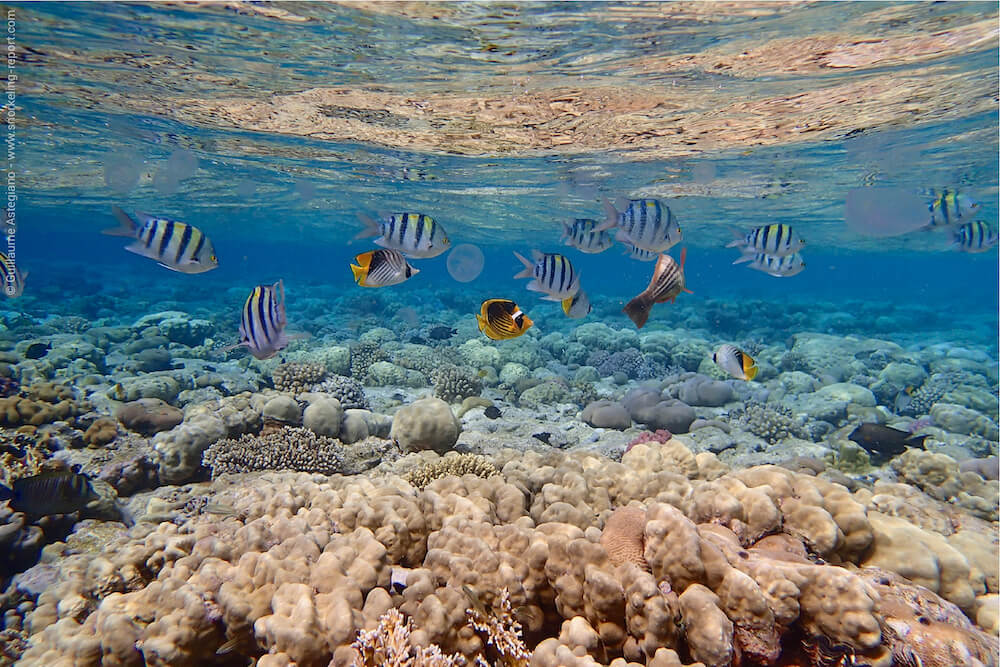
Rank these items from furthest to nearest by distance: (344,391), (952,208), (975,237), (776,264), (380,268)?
(344,391), (776,264), (975,237), (952,208), (380,268)

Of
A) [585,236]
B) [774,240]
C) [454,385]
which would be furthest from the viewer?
[454,385]

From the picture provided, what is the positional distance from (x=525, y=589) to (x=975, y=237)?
1047 centimetres

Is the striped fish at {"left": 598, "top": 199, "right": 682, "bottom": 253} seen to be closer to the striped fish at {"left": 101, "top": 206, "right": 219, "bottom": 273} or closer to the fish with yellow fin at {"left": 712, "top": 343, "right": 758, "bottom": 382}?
the fish with yellow fin at {"left": 712, "top": 343, "right": 758, "bottom": 382}

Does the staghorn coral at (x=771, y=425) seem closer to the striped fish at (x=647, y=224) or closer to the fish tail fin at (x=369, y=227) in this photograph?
the striped fish at (x=647, y=224)

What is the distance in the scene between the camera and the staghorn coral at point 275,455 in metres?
6.68

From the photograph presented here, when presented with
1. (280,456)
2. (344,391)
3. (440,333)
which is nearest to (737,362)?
(280,456)

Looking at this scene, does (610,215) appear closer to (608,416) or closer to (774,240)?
(774,240)

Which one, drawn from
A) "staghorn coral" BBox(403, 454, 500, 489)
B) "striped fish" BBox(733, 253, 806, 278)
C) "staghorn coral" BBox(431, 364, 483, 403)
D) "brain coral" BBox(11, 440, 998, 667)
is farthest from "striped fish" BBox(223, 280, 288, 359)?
"striped fish" BBox(733, 253, 806, 278)

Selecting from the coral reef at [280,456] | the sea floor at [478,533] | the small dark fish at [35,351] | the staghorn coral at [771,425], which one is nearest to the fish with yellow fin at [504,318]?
the sea floor at [478,533]

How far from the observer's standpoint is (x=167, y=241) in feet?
16.7

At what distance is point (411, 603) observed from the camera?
2.71 meters

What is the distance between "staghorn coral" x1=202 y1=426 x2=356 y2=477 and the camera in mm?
6684

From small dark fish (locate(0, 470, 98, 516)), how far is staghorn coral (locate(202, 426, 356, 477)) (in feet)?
4.65

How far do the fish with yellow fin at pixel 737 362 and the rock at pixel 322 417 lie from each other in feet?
18.2
